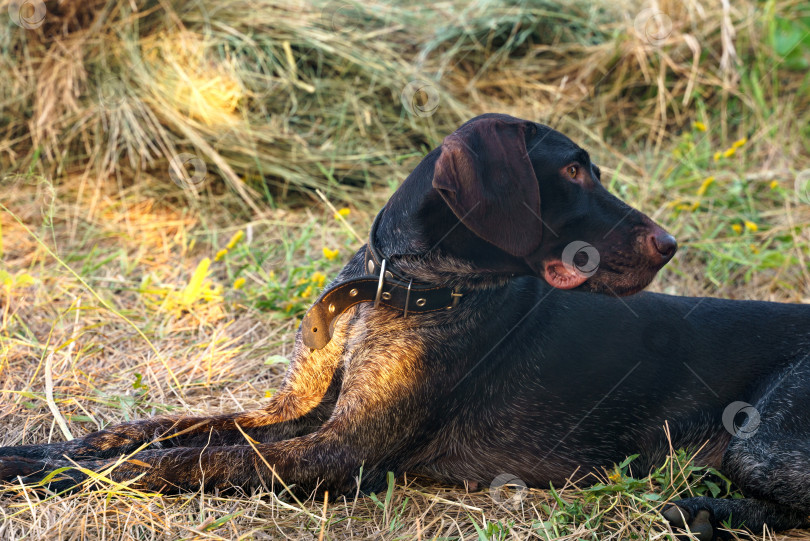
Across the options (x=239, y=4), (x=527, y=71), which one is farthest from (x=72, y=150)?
(x=527, y=71)

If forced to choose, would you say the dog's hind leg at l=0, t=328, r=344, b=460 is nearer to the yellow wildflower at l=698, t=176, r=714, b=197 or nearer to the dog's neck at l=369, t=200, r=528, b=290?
the dog's neck at l=369, t=200, r=528, b=290

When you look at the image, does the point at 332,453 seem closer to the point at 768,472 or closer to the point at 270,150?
the point at 768,472

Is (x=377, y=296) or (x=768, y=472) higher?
(x=377, y=296)

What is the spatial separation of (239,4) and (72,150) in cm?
172

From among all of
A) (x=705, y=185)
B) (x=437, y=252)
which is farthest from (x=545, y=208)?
(x=705, y=185)

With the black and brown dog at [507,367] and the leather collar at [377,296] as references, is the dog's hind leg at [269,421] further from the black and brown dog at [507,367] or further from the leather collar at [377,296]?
the leather collar at [377,296]

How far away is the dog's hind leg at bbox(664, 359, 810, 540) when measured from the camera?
2686mm

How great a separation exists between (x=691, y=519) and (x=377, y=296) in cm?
134

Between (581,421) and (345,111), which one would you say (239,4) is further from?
(581,421)

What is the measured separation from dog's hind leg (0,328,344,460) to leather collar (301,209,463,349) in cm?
17

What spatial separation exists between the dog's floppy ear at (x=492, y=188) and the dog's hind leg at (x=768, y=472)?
3.58ft

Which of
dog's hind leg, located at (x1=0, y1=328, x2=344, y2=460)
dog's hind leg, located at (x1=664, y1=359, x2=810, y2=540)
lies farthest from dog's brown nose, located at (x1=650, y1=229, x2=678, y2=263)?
dog's hind leg, located at (x1=0, y1=328, x2=344, y2=460)

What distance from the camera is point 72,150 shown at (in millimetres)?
5648

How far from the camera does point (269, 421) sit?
10.0 feet
